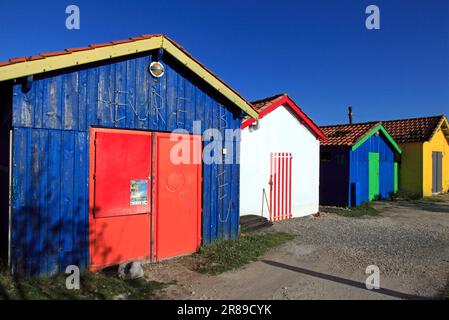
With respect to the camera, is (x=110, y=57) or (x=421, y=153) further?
(x=421, y=153)

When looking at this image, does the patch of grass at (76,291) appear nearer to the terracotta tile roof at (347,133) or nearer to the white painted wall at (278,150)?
the white painted wall at (278,150)

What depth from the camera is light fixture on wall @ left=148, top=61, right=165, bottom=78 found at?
5.68m

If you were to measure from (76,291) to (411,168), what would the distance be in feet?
57.8

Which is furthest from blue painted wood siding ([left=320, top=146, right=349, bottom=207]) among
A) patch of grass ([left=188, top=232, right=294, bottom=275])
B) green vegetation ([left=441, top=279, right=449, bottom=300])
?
green vegetation ([left=441, top=279, right=449, bottom=300])

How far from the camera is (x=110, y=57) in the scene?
16.5ft

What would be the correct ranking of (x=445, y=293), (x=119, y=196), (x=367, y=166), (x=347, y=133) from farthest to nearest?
(x=347, y=133) < (x=367, y=166) < (x=119, y=196) < (x=445, y=293)

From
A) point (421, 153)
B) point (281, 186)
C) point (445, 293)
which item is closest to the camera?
point (445, 293)

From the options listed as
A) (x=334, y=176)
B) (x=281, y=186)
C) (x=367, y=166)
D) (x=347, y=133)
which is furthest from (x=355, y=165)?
(x=281, y=186)

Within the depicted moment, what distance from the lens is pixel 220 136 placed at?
6.73m

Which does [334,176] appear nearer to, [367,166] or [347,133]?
[367,166]

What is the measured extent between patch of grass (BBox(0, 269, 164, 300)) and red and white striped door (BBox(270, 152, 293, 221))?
568 cm

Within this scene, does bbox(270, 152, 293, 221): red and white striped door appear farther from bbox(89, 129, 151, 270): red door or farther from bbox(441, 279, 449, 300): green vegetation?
bbox(441, 279, 449, 300): green vegetation
